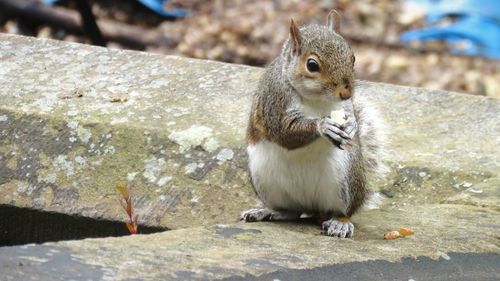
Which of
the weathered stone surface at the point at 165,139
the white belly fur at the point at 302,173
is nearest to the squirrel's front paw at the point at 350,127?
the white belly fur at the point at 302,173

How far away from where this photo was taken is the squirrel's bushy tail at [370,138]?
356 cm

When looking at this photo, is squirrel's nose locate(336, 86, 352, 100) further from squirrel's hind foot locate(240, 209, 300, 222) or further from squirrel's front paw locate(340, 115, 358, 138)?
squirrel's hind foot locate(240, 209, 300, 222)

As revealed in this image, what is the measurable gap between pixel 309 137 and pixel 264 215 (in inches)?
13.8

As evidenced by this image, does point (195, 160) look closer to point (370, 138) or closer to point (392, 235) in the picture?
point (370, 138)

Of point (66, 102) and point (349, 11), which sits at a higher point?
point (349, 11)

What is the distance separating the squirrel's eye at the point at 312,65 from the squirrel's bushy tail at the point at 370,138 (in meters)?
0.38

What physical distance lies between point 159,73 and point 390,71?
12.1 feet

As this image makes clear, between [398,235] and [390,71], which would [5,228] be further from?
[390,71]

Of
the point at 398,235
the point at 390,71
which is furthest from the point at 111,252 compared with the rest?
the point at 390,71

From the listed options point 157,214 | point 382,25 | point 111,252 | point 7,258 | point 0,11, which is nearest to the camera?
point 7,258

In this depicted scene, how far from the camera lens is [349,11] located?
8.30 m

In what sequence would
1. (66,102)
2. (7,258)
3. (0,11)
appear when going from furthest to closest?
1. (0,11)
2. (66,102)
3. (7,258)

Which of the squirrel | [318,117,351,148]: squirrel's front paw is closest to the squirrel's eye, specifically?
the squirrel

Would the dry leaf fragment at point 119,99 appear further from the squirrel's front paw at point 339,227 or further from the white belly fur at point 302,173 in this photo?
the squirrel's front paw at point 339,227
